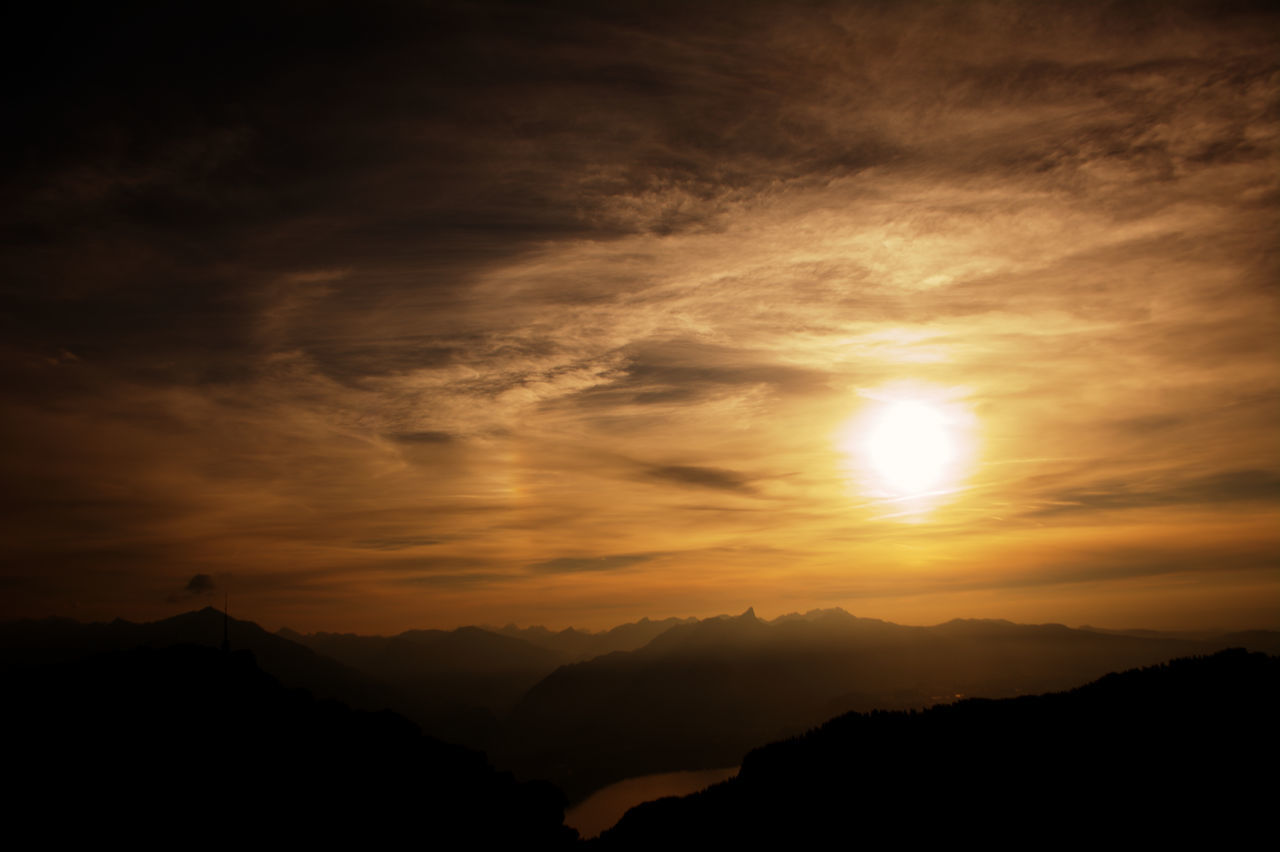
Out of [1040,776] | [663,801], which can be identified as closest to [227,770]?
[663,801]

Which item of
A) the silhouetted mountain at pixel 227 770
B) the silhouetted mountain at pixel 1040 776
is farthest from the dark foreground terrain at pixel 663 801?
the silhouetted mountain at pixel 227 770

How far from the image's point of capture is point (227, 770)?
6788cm

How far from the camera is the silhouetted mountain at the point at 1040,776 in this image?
107ft

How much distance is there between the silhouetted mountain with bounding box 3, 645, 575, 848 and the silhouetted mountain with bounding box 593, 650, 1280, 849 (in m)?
26.2

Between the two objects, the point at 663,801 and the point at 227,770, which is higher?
the point at 227,770

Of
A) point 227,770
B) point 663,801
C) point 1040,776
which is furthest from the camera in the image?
point 227,770

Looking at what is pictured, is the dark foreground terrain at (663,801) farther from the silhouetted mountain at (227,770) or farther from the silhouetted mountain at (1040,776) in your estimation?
the silhouetted mountain at (227,770)

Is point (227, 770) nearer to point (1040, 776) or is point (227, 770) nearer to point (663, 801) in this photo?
point (663, 801)

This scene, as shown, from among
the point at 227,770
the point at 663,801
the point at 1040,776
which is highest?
the point at 1040,776

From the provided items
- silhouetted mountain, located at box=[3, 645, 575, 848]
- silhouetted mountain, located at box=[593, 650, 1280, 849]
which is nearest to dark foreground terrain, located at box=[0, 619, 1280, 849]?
silhouetted mountain, located at box=[593, 650, 1280, 849]

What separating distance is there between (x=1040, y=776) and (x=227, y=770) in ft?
244

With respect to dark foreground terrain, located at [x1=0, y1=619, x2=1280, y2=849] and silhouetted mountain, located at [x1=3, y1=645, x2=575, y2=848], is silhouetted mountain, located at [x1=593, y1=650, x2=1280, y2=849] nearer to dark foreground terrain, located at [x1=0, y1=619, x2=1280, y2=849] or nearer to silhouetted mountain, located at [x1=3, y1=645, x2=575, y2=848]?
dark foreground terrain, located at [x1=0, y1=619, x2=1280, y2=849]

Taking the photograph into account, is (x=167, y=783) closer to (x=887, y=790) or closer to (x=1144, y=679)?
(x=887, y=790)

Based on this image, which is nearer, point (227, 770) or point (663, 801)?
point (663, 801)
